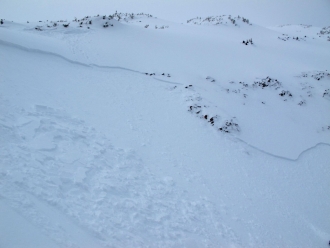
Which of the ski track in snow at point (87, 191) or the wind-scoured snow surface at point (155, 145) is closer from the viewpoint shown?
the ski track in snow at point (87, 191)

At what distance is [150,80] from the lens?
8266 mm

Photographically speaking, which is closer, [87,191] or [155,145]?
[87,191]

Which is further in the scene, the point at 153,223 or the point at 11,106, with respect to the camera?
the point at 11,106

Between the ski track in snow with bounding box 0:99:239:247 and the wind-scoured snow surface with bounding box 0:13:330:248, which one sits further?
the wind-scoured snow surface with bounding box 0:13:330:248

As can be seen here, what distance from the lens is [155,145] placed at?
575 cm

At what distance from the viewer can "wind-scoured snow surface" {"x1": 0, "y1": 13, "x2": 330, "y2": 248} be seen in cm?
362

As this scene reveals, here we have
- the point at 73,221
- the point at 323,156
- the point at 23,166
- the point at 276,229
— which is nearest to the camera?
the point at 73,221

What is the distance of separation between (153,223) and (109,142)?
92.3 inches

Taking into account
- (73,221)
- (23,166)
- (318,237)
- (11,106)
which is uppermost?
(11,106)

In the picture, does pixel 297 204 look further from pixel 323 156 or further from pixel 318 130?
pixel 318 130

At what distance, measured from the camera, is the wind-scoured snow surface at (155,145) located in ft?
11.9

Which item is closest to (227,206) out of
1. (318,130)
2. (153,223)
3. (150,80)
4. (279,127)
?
(153,223)

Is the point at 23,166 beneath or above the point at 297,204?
above

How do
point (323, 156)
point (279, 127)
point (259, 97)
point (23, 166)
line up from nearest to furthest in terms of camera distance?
point (23, 166) → point (323, 156) → point (279, 127) → point (259, 97)
